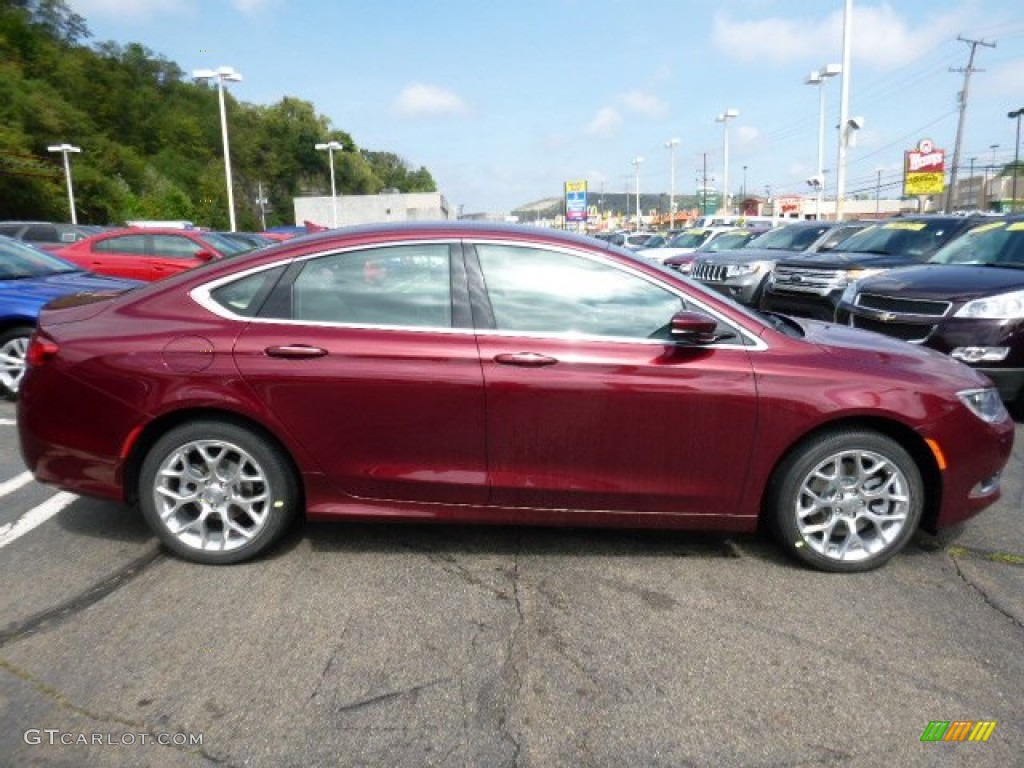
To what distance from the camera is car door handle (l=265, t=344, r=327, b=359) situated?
11.1 ft

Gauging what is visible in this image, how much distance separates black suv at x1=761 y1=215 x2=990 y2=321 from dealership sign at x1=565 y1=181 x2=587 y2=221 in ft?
152

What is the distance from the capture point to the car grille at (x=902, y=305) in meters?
6.21

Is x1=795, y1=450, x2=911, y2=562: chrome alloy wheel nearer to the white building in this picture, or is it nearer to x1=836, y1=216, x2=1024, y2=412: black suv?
x1=836, y1=216, x2=1024, y2=412: black suv

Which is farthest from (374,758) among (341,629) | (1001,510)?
(1001,510)

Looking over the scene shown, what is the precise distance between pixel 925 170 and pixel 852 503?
4399 centimetres

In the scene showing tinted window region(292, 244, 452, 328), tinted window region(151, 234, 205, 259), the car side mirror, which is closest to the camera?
the car side mirror

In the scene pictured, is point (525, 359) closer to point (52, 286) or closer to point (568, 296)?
point (568, 296)

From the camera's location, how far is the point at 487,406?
3342 millimetres

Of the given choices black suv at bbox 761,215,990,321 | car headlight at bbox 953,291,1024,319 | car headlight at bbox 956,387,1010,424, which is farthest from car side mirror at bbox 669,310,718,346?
black suv at bbox 761,215,990,321

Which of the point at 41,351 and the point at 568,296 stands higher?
the point at 568,296

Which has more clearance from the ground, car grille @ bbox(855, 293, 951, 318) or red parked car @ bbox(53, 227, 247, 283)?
red parked car @ bbox(53, 227, 247, 283)

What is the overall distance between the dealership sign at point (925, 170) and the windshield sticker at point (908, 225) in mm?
33359

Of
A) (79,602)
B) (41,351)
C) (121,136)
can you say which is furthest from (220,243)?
(121,136)

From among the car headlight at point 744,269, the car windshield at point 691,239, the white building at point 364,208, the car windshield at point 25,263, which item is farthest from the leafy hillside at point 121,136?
the car headlight at point 744,269
